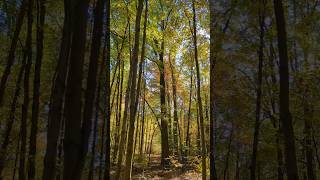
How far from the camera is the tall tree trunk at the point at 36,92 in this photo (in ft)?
14.5

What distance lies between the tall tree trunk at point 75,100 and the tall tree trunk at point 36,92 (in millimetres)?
2607

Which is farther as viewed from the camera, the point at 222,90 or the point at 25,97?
the point at 222,90

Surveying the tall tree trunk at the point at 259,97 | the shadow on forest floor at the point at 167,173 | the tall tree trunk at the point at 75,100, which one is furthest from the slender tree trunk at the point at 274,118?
the shadow on forest floor at the point at 167,173

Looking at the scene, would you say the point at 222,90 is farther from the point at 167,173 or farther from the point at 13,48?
the point at 167,173

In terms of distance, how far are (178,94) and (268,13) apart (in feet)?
37.2

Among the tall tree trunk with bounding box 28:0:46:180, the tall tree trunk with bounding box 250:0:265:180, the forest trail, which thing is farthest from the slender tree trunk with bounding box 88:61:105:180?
the forest trail

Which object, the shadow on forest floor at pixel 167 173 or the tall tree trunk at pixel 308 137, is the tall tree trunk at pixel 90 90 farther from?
the shadow on forest floor at pixel 167 173

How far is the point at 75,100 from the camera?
71.9 inches

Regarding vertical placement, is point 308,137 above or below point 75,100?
below

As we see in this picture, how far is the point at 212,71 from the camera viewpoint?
533 centimetres

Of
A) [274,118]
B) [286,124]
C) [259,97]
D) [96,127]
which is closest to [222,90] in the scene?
[259,97]

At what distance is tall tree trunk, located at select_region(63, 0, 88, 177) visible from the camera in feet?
5.98

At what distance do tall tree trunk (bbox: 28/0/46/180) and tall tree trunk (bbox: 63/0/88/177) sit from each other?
103 inches

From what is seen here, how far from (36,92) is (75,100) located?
2942 millimetres
